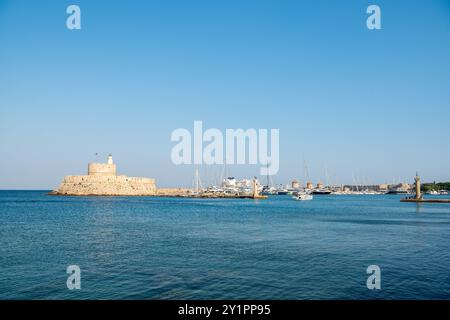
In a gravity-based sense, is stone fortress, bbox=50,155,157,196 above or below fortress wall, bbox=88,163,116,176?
below

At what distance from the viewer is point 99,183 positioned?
134500 mm

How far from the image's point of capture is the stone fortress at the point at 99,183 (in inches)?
5276

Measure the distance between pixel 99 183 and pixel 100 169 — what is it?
17.0 feet

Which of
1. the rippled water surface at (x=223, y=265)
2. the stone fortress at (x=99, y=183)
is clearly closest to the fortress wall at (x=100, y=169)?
the stone fortress at (x=99, y=183)

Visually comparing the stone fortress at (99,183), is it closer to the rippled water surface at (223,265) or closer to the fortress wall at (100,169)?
the fortress wall at (100,169)

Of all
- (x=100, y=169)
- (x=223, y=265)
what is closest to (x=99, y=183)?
(x=100, y=169)

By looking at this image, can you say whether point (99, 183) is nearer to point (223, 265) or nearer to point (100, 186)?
point (100, 186)

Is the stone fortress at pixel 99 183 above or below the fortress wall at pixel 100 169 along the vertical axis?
below

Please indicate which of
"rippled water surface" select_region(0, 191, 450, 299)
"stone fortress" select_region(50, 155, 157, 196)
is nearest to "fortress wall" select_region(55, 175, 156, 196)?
"stone fortress" select_region(50, 155, 157, 196)

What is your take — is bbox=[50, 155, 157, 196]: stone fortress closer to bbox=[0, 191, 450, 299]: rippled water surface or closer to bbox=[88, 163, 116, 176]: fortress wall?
bbox=[88, 163, 116, 176]: fortress wall

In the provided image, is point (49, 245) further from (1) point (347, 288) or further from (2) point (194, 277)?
(1) point (347, 288)

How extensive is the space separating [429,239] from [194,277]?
19.8 meters

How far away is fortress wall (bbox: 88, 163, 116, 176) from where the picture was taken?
440 feet

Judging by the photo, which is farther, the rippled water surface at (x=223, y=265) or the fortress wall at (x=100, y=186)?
the fortress wall at (x=100, y=186)
